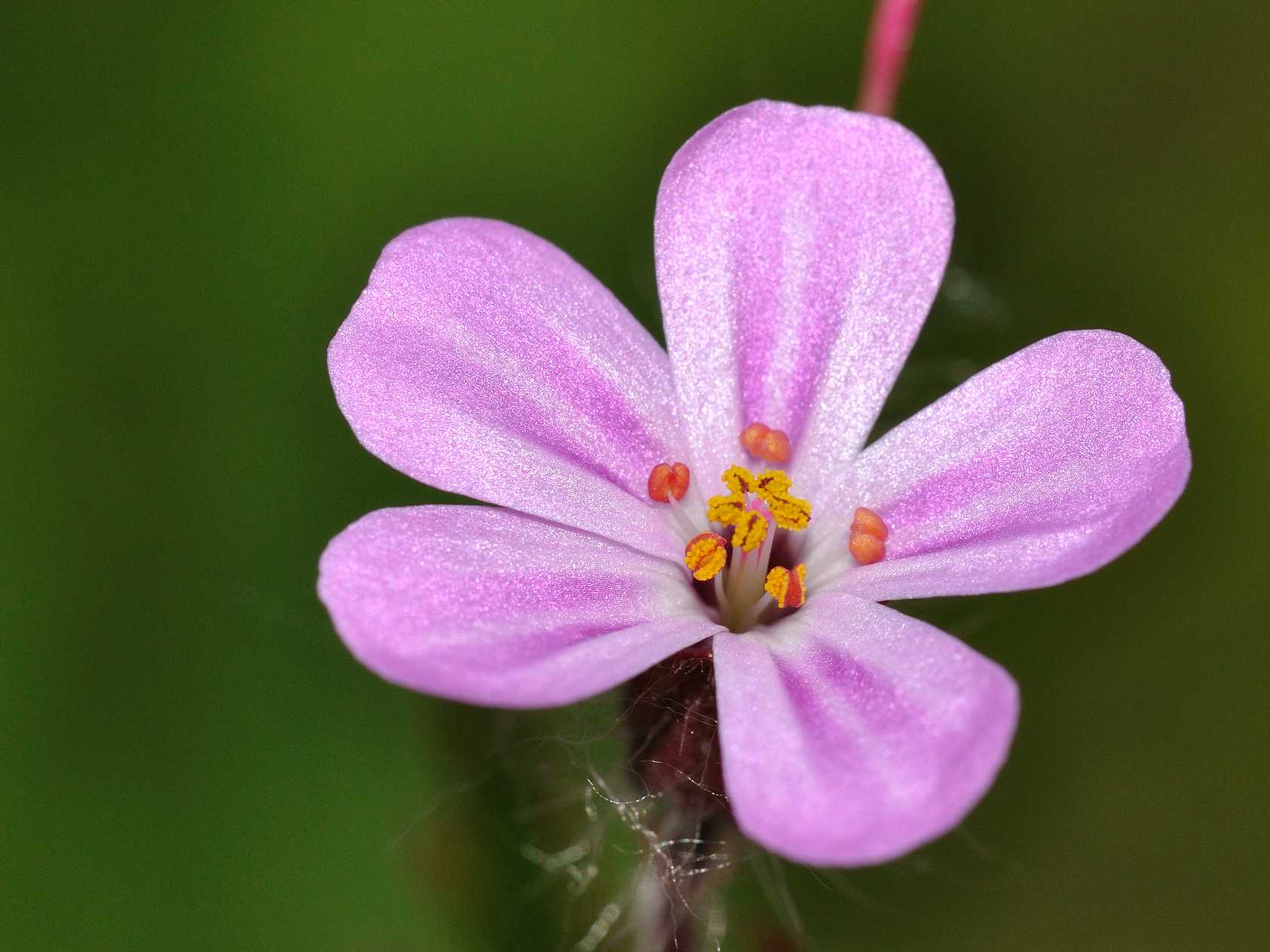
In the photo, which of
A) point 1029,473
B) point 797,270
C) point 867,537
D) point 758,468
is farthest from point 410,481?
point 1029,473

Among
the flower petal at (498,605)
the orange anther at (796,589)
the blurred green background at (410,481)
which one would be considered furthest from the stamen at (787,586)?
the blurred green background at (410,481)

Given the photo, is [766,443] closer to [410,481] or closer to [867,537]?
[867,537]

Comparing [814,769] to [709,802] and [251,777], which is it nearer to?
[709,802]

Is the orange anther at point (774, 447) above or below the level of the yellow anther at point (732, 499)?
above

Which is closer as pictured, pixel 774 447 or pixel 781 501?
pixel 781 501

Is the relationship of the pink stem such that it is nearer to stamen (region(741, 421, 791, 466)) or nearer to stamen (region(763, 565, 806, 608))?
stamen (region(741, 421, 791, 466))

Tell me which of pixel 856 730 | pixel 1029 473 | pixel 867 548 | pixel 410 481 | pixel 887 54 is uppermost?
pixel 887 54

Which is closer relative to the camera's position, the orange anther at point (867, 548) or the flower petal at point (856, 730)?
the flower petal at point (856, 730)

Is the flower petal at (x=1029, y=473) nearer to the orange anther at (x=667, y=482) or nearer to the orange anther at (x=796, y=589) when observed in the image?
the orange anther at (x=796, y=589)
